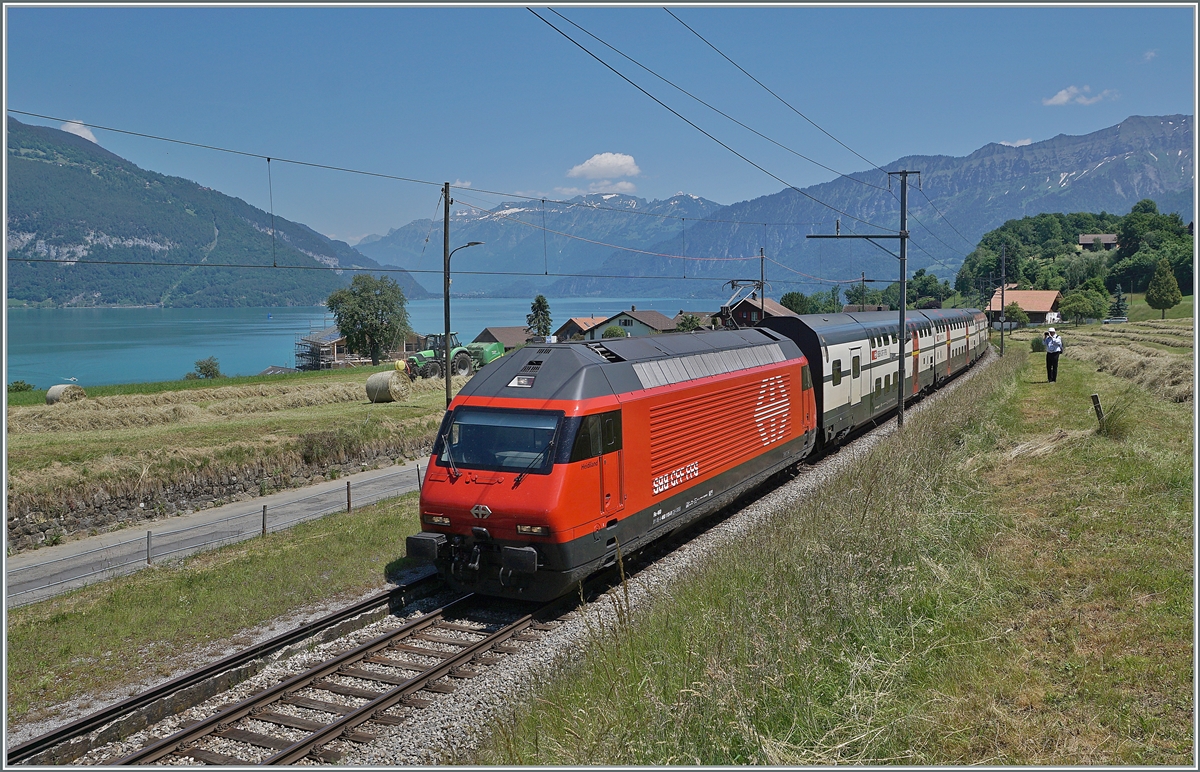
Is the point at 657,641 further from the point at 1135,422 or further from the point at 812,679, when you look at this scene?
the point at 1135,422

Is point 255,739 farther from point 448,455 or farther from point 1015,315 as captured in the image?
point 1015,315

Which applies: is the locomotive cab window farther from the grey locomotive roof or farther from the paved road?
the paved road

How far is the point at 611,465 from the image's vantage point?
38.5 feet

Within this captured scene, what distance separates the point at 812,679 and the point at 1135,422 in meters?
13.8

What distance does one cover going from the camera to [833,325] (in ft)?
75.8

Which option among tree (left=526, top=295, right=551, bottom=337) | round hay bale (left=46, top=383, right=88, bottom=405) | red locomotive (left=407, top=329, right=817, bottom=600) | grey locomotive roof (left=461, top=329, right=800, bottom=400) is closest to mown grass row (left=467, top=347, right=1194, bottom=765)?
red locomotive (left=407, top=329, right=817, bottom=600)

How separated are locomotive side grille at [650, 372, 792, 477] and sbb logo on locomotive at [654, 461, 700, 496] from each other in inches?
3.4

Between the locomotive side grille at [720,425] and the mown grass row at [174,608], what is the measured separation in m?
5.64

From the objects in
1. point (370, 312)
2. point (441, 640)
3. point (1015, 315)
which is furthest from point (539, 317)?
point (441, 640)

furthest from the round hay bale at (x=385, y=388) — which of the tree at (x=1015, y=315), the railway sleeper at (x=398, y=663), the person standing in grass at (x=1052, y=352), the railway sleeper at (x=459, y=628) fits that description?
the tree at (x=1015, y=315)

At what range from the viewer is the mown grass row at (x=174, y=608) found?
9.79 metres

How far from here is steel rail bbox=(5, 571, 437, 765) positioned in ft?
26.1

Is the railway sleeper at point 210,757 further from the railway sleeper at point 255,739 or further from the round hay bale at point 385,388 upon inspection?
the round hay bale at point 385,388

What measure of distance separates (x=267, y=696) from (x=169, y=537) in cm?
1195
